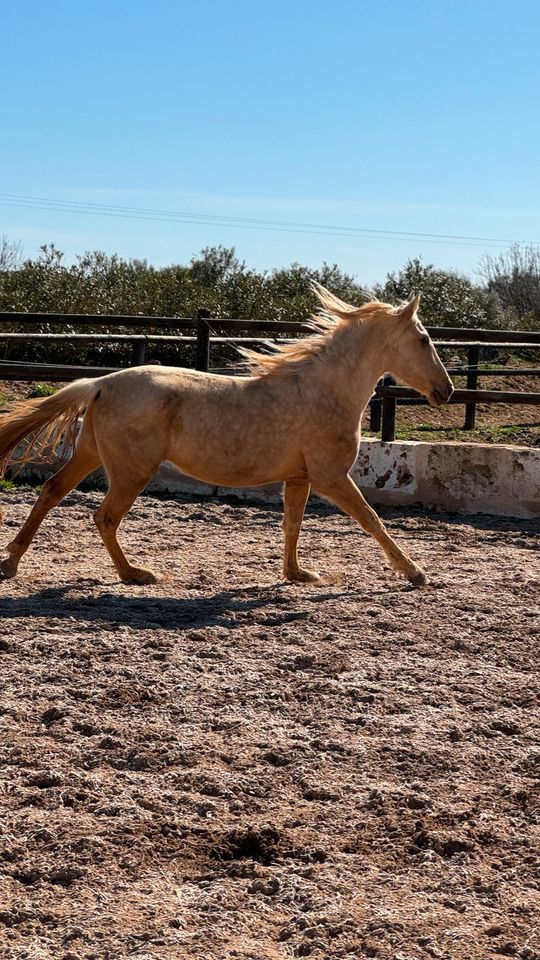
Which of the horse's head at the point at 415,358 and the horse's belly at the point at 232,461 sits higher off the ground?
the horse's head at the point at 415,358

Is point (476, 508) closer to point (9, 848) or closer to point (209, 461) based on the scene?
point (209, 461)

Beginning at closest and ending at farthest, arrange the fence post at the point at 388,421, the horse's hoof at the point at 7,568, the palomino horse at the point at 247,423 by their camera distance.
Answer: the palomino horse at the point at 247,423 < the horse's hoof at the point at 7,568 < the fence post at the point at 388,421

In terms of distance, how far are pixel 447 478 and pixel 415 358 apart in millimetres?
2425

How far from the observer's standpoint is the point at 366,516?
673 centimetres

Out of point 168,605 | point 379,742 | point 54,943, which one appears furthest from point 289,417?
point 54,943

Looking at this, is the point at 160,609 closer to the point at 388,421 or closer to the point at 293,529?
the point at 293,529

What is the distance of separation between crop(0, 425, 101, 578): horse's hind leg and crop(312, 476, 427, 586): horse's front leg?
1.33 m

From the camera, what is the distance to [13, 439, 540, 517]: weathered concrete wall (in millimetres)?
9164

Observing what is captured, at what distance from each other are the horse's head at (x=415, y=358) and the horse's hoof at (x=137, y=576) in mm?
1952

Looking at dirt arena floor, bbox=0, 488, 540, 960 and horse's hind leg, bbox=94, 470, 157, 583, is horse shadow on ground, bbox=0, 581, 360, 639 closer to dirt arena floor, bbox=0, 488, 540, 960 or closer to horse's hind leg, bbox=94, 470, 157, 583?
dirt arena floor, bbox=0, 488, 540, 960

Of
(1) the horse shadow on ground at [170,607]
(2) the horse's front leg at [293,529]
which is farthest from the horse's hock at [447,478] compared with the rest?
(1) the horse shadow on ground at [170,607]

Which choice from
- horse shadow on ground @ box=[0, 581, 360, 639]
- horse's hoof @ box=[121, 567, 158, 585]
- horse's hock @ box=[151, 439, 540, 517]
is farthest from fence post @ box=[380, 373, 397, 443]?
horse's hoof @ box=[121, 567, 158, 585]

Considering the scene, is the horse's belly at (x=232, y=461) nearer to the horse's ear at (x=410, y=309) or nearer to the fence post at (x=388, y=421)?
the horse's ear at (x=410, y=309)

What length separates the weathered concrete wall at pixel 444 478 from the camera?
916 centimetres
